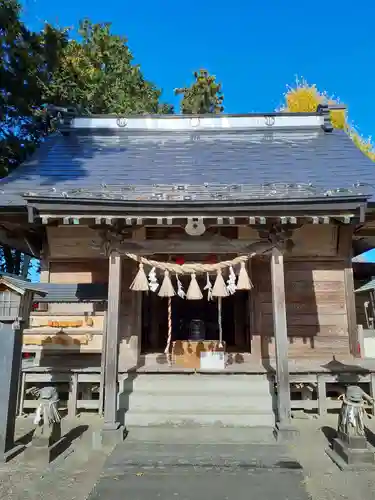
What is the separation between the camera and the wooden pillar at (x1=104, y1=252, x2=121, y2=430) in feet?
A: 17.4

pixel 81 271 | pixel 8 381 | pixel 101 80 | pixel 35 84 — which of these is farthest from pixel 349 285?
pixel 101 80

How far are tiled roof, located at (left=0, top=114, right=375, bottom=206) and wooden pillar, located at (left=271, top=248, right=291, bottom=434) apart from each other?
1281 millimetres

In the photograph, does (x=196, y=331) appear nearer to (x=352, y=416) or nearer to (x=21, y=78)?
(x=352, y=416)

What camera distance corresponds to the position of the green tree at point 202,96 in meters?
21.2

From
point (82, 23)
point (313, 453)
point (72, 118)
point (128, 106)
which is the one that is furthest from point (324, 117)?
point (82, 23)

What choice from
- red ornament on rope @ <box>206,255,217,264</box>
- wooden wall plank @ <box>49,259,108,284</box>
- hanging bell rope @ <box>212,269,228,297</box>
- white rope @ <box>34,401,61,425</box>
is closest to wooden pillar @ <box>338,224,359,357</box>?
red ornament on rope @ <box>206,255,217,264</box>

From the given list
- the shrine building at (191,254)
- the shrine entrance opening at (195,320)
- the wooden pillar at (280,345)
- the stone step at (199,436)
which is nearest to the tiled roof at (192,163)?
the shrine building at (191,254)

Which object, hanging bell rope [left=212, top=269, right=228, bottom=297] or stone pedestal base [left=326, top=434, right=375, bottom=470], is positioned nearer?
stone pedestal base [left=326, top=434, right=375, bottom=470]

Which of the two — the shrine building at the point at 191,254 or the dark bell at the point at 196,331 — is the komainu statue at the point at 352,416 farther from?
the dark bell at the point at 196,331

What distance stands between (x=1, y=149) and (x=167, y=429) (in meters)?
13.7

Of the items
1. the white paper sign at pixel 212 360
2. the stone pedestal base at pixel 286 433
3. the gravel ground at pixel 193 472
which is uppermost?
the white paper sign at pixel 212 360

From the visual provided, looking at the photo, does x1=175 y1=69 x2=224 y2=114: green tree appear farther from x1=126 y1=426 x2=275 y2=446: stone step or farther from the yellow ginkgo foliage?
x1=126 y1=426 x2=275 y2=446: stone step

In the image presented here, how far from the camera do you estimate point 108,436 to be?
514 cm

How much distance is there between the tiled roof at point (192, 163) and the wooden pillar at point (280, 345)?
1.28 meters
